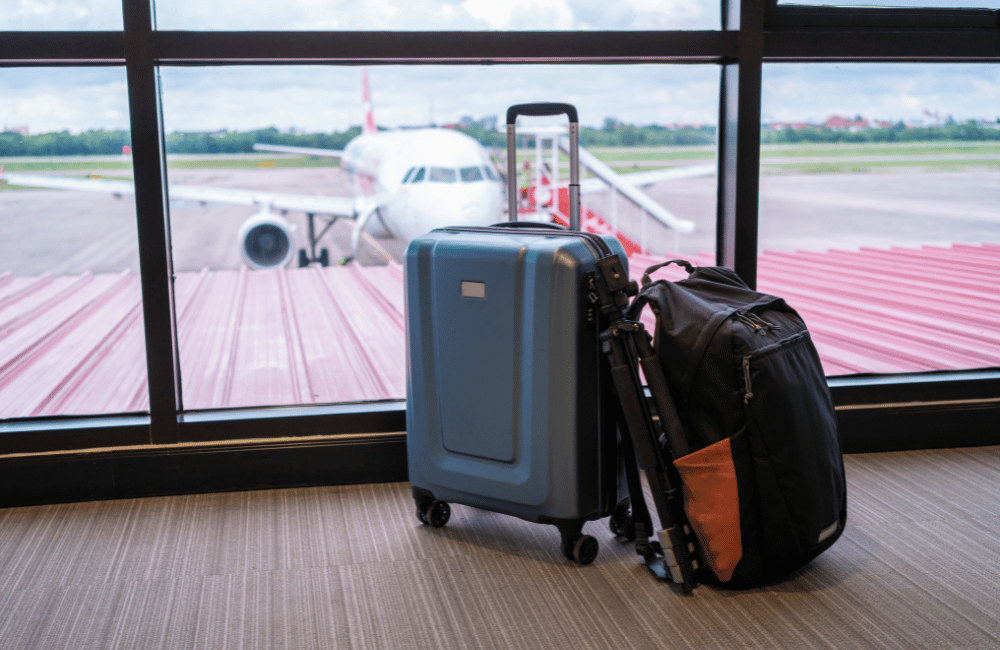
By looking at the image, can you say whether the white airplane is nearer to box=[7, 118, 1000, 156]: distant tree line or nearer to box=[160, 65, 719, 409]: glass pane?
box=[160, 65, 719, 409]: glass pane

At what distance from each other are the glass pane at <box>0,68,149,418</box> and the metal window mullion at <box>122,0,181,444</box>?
1.9 inches

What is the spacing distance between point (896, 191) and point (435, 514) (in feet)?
8.10

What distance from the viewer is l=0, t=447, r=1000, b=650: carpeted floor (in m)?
1.22

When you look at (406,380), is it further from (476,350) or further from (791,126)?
(791,126)

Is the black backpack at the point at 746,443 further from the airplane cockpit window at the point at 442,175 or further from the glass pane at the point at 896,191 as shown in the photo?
the airplane cockpit window at the point at 442,175

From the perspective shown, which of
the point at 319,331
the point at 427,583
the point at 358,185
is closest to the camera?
the point at 427,583

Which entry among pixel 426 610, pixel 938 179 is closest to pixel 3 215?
pixel 426 610

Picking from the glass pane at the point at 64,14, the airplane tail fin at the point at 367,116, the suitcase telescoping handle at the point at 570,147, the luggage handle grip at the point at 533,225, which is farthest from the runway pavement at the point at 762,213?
the airplane tail fin at the point at 367,116

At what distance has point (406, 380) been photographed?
164 centimetres

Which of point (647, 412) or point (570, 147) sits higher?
point (570, 147)

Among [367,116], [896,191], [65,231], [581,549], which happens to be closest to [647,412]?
[581,549]

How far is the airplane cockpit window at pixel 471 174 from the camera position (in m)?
6.21

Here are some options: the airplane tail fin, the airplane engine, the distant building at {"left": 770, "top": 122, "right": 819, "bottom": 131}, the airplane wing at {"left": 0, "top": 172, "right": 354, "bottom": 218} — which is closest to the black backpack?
the distant building at {"left": 770, "top": 122, "right": 819, "bottom": 131}

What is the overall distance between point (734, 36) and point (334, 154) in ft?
25.0
